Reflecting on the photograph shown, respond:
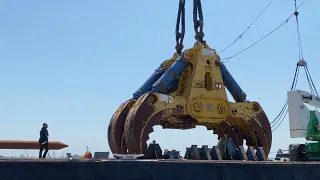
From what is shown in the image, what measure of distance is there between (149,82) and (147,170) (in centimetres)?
1609

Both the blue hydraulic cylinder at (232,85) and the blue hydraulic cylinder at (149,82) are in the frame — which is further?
the blue hydraulic cylinder at (232,85)

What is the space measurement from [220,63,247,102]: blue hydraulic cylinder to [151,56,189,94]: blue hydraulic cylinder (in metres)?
2.13

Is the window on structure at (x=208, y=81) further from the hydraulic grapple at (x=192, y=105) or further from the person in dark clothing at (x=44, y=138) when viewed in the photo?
the person in dark clothing at (x=44, y=138)

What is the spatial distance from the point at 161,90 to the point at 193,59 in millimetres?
2615

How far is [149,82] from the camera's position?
22.1 metres

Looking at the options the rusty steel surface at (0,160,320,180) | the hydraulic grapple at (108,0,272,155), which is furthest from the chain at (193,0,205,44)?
the rusty steel surface at (0,160,320,180)

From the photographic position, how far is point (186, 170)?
629cm

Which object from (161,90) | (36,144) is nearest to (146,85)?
(161,90)

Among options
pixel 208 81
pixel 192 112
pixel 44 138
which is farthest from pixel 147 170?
pixel 208 81

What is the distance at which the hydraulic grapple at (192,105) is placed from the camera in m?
19.4

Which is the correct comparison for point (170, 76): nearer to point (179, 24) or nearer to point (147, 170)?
point (179, 24)

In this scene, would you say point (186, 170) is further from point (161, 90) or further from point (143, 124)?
point (161, 90)

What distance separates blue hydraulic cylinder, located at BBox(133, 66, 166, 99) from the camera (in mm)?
21500

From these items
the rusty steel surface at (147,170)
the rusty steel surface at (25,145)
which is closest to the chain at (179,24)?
the rusty steel surface at (25,145)
